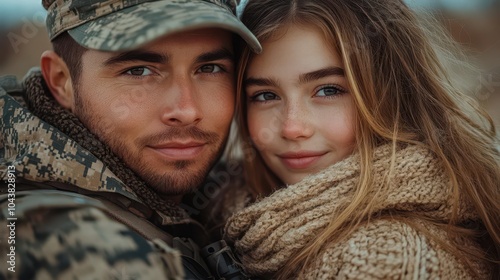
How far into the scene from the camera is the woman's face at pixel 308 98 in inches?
79.7

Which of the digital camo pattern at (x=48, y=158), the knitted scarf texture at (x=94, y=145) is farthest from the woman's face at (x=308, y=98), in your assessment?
the digital camo pattern at (x=48, y=158)

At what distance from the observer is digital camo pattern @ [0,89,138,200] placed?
1693 mm

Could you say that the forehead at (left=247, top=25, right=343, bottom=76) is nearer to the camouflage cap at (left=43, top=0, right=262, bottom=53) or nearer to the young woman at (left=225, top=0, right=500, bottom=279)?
the young woman at (left=225, top=0, right=500, bottom=279)

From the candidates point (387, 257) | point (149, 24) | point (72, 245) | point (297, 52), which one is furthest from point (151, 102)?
point (387, 257)

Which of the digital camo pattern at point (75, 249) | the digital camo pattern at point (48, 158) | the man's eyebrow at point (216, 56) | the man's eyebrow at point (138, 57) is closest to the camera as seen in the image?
the digital camo pattern at point (75, 249)

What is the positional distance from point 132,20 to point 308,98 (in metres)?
0.73

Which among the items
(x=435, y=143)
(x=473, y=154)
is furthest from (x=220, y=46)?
(x=473, y=154)

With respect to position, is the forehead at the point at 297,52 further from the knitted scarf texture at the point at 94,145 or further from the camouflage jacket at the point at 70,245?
the camouflage jacket at the point at 70,245

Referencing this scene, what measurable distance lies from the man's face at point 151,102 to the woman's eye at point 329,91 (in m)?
0.46

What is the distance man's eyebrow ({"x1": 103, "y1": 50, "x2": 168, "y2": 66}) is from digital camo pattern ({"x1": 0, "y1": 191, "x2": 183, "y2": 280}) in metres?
0.73

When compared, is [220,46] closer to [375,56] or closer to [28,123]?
[375,56]

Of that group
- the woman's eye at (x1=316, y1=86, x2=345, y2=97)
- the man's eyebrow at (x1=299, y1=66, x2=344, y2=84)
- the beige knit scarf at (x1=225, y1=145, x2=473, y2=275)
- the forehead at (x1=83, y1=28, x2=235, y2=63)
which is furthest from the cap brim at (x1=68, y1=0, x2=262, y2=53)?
the beige knit scarf at (x1=225, y1=145, x2=473, y2=275)

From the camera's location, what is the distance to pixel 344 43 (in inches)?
79.9

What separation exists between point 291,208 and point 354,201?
0.77ft
